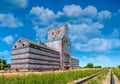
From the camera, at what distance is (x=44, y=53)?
55625 mm

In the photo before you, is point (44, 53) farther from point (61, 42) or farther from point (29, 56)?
point (61, 42)

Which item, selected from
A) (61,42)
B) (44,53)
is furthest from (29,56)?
(61,42)

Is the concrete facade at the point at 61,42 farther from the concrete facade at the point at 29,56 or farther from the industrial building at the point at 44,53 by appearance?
the concrete facade at the point at 29,56

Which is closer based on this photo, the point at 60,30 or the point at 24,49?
the point at 24,49

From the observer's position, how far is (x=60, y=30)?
70688 mm

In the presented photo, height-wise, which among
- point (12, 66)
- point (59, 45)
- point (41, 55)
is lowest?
point (12, 66)

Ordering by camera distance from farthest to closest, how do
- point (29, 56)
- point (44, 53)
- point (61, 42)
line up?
point (61, 42)
point (44, 53)
point (29, 56)

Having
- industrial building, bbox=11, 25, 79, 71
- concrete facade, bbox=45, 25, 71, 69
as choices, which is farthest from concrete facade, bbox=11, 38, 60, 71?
concrete facade, bbox=45, 25, 71, 69

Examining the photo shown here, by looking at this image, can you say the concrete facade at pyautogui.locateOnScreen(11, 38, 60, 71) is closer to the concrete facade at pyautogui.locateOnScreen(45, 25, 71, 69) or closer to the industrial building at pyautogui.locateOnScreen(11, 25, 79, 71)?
the industrial building at pyautogui.locateOnScreen(11, 25, 79, 71)

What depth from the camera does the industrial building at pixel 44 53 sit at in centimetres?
4966

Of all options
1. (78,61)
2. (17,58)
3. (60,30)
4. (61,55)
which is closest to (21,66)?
(17,58)

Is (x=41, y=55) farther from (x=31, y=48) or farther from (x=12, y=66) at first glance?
(x=12, y=66)

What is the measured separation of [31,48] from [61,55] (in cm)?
2007

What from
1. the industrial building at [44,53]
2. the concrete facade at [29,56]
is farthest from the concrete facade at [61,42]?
the concrete facade at [29,56]
